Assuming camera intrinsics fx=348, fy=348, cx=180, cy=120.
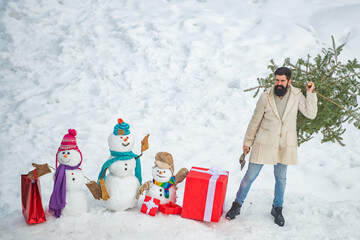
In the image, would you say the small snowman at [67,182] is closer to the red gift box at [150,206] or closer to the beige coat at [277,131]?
the red gift box at [150,206]

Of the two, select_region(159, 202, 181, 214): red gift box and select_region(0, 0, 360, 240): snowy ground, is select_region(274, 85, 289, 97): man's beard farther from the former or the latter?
select_region(159, 202, 181, 214): red gift box

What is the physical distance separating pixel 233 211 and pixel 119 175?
140 cm

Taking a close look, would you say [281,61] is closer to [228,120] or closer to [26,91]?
[228,120]

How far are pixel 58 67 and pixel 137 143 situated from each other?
2919 millimetres

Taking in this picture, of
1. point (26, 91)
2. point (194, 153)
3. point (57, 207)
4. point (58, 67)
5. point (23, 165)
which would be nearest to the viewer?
point (57, 207)

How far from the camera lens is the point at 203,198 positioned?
12.8ft

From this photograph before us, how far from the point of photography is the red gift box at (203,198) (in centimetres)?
388

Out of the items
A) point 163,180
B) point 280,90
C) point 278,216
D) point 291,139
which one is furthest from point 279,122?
point 163,180

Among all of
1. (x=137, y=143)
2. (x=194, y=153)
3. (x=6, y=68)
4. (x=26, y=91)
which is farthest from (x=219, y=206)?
(x=6, y=68)

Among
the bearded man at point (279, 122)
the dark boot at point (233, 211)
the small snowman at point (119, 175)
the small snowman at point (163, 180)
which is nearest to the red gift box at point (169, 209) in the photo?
the small snowman at point (163, 180)

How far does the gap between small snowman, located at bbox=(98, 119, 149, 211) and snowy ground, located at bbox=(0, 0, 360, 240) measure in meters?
0.14

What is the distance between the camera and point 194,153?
637cm

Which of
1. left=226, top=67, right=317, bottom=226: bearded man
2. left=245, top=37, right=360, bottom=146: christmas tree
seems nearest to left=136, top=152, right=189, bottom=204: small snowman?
left=226, top=67, right=317, bottom=226: bearded man

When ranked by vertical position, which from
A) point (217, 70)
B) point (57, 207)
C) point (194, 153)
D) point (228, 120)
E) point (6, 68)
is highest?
point (217, 70)
